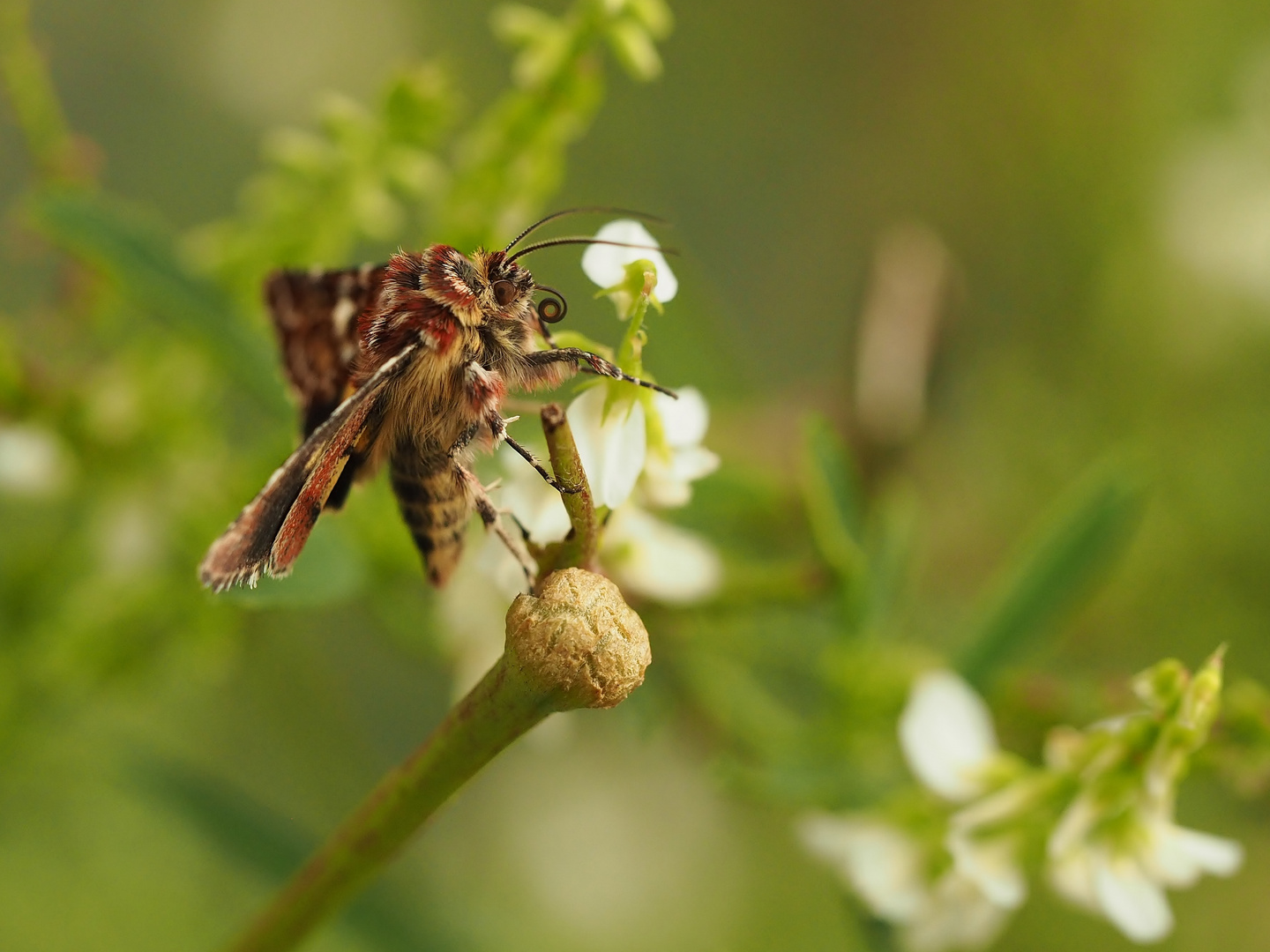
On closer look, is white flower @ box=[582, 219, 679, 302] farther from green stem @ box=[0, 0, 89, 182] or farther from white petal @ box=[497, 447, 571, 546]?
green stem @ box=[0, 0, 89, 182]

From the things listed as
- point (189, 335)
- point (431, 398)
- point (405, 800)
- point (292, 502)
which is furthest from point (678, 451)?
point (189, 335)

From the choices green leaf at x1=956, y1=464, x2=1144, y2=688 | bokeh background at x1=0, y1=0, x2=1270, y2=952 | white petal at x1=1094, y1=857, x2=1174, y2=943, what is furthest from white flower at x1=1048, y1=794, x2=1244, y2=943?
green leaf at x1=956, y1=464, x2=1144, y2=688

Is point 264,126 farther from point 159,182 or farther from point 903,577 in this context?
point 903,577

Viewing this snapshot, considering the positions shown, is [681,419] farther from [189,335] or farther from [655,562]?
[189,335]

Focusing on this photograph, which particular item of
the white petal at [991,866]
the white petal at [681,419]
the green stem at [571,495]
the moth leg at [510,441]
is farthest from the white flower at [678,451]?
the white petal at [991,866]

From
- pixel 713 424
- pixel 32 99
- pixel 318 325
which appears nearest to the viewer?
pixel 318 325

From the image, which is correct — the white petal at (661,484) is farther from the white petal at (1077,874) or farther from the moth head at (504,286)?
the white petal at (1077,874)

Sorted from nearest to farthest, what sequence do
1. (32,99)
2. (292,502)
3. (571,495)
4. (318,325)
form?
1. (571,495)
2. (292,502)
3. (318,325)
4. (32,99)
